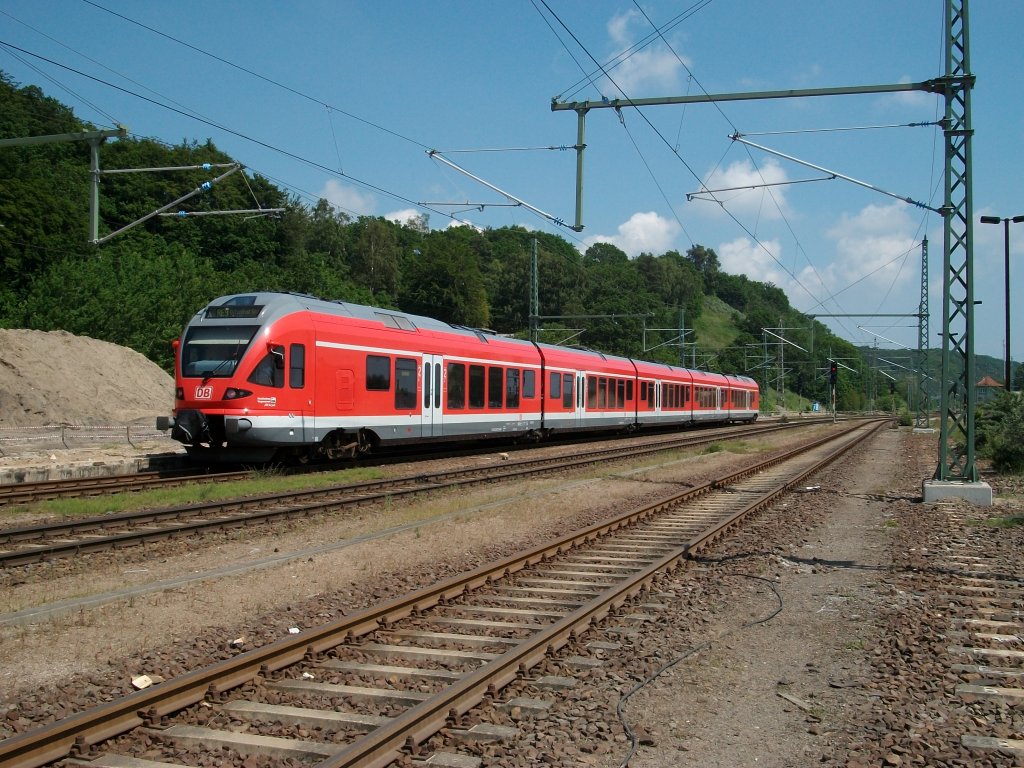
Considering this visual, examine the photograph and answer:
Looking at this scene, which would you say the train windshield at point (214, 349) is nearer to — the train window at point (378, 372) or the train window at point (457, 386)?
the train window at point (378, 372)

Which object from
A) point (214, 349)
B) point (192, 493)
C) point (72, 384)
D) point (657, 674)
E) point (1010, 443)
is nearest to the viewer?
point (657, 674)

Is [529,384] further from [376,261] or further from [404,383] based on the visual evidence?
[376,261]

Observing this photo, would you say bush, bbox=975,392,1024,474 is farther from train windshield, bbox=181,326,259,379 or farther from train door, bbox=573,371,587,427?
train windshield, bbox=181,326,259,379

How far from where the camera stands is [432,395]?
843 inches

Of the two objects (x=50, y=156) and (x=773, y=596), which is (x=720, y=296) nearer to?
(x=50, y=156)

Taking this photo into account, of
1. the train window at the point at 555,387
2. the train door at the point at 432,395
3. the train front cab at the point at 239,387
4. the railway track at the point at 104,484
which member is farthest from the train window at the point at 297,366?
the train window at the point at 555,387

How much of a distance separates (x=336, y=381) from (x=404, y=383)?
2.55 meters

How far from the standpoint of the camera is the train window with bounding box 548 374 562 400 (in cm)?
2889

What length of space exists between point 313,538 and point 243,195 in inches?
2569

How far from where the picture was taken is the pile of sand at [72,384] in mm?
26641

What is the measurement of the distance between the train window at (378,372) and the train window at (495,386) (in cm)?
509

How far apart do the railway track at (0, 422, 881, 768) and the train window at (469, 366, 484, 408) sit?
45.8 feet

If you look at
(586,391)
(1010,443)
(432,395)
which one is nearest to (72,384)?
(432,395)

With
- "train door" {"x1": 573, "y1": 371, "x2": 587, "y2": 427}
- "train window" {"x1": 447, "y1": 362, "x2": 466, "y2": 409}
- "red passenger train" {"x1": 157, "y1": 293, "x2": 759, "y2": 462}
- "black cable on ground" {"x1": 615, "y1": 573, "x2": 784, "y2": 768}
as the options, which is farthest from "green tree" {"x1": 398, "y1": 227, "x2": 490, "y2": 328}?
"black cable on ground" {"x1": 615, "y1": 573, "x2": 784, "y2": 768}
